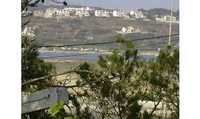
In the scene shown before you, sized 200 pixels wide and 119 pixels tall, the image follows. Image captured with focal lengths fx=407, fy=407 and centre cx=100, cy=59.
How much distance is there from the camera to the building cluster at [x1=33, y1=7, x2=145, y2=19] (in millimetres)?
1326

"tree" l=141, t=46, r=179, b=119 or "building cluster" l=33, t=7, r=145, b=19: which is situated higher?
"building cluster" l=33, t=7, r=145, b=19

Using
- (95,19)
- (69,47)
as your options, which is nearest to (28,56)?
(69,47)

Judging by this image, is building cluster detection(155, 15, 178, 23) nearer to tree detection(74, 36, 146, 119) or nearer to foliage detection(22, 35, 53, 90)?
tree detection(74, 36, 146, 119)

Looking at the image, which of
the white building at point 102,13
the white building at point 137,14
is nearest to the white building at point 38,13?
the white building at point 102,13

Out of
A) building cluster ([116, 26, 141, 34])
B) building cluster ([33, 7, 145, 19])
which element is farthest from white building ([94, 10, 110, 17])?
building cluster ([116, 26, 141, 34])

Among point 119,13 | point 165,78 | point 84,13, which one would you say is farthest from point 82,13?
point 165,78

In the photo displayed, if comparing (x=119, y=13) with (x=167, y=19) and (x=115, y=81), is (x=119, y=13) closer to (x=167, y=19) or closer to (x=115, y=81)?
(x=167, y=19)

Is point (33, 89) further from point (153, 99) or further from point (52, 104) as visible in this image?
point (153, 99)

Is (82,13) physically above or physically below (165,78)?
above

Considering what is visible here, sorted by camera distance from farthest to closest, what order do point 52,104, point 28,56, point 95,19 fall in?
point 28,56 < point 95,19 < point 52,104

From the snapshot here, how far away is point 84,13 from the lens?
4.46ft

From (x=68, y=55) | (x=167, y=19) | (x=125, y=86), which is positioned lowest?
(x=125, y=86)
